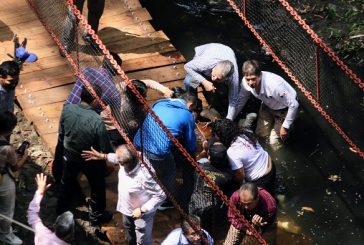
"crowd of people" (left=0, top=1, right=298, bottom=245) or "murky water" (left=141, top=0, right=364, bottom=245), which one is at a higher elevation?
"crowd of people" (left=0, top=1, right=298, bottom=245)

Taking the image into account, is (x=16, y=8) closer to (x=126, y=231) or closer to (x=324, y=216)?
(x=126, y=231)

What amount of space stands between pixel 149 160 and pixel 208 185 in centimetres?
80

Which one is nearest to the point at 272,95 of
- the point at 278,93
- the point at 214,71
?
the point at 278,93

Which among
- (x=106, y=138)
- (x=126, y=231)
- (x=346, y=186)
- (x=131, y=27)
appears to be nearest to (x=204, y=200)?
(x=126, y=231)

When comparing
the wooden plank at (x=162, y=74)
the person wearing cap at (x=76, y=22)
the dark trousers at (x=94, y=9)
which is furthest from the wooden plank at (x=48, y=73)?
the wooden plank at (x=162, y=74)

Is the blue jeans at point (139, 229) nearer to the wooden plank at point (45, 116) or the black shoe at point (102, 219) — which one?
the black shoe at point (102, 219)

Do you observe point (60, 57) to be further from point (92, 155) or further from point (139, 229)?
point (139, 229)

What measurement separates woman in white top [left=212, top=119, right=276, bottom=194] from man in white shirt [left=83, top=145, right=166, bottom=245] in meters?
0.97

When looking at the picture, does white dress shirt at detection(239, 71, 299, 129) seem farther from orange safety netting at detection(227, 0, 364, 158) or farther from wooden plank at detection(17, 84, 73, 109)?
wooden plank at detection(17, 84, 73, 109)

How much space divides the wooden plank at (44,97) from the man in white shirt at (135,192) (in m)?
2.31

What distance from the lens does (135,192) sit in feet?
22.5

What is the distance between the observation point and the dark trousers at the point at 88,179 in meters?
7.35

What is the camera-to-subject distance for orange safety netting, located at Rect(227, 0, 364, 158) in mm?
8188

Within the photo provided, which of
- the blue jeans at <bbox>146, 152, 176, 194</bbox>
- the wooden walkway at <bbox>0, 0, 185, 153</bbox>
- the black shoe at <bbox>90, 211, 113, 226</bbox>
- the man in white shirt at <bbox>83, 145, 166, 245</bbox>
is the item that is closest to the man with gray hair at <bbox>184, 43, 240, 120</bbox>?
the wooden walkway at <bbox>0, 0, 185, 153</bbox>
